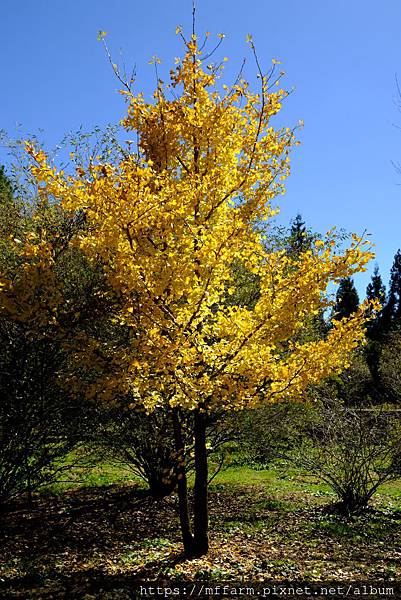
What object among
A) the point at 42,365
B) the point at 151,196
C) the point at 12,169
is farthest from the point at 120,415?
the point at 12,169

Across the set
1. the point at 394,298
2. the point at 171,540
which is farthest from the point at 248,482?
the point at 394,298

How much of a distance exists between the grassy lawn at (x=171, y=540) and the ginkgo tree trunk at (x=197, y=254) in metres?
1.26

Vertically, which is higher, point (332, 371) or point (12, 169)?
point (12, 169)

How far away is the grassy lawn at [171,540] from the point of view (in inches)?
193

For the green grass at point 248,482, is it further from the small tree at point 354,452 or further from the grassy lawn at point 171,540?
the small tree at point 354,452

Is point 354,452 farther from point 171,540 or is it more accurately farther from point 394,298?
point 394,298

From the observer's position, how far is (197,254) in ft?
13.8

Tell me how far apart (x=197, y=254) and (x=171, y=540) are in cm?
435

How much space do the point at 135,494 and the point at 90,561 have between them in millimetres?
3609

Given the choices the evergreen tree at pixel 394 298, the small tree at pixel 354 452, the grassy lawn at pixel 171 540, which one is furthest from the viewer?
the evergreen tree at pixel 394 298

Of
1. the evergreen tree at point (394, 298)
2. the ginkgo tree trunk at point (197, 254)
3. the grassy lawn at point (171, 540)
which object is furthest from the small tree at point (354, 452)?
the evergreen tree at point (394, 298)

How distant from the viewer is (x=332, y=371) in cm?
479

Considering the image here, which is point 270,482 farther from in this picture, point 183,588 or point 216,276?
point 216,276

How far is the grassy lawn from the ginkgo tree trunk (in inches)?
49.6
